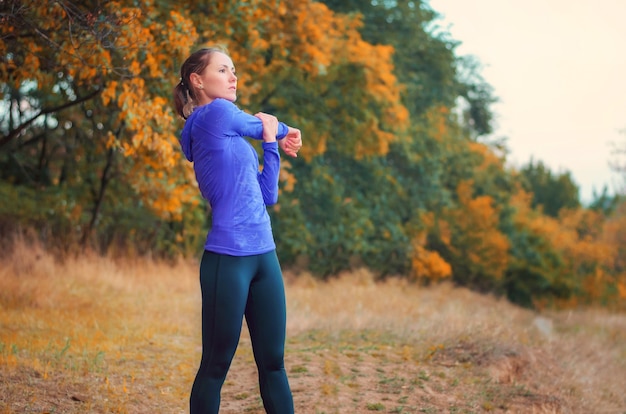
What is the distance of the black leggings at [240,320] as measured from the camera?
3271 mm

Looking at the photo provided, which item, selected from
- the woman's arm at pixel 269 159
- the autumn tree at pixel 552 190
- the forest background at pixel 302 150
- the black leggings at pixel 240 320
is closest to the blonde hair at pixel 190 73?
the woman's arm at pixel 269 159

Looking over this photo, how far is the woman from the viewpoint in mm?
3279

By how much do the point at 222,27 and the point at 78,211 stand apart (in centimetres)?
488

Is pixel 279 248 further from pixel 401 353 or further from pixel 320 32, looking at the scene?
pixel 401 353

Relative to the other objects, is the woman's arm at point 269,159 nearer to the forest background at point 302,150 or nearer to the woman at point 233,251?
the woman at point 233,251

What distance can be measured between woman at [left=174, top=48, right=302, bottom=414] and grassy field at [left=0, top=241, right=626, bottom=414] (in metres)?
1.76

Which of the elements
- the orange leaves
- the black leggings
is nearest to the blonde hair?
the black leggings

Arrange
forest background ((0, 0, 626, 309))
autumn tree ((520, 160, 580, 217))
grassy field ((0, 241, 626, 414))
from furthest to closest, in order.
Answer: autumn tree ((520, 160, 580, 217)), forest background ((0, 0, 626, 309)), grassy field ((0, 241, 626, 414))

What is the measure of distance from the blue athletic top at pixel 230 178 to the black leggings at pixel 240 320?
0.25 ft

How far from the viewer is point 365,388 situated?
18.4ft

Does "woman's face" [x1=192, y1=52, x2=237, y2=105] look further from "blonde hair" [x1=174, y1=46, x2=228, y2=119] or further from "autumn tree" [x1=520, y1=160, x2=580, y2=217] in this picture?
"autumn tree" [x1=520, y1=160, x2=580, y2=217]

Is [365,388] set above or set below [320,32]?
below

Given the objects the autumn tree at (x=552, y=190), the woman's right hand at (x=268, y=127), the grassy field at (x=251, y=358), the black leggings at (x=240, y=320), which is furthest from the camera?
the autumn tree at (x=552, y=190)

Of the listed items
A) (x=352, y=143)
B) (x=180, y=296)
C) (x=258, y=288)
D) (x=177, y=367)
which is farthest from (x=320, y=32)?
(x=258, y=288)
